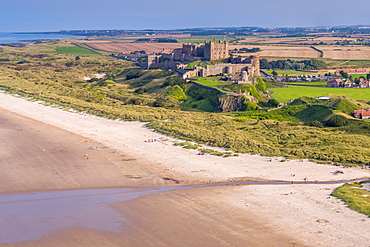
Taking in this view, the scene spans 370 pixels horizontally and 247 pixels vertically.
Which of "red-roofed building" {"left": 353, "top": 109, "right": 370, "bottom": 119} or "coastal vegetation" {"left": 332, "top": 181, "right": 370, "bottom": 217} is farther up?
"red-roofed building" {"left": 353, "top": 109, "right": 370, "bottom": 119}

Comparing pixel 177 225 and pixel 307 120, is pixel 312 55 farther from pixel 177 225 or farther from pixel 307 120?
pixel 177 225

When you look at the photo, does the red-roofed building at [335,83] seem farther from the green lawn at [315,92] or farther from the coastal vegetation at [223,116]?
the coastal vegetation at [223,116]

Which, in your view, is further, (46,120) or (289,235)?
(46,120)

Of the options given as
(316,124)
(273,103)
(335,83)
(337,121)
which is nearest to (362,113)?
(337,121)

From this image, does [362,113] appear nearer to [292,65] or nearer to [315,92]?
[315,92]

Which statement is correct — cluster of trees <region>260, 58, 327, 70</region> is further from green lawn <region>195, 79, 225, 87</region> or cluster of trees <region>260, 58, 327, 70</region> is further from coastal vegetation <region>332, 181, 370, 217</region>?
coastal vegetation <region>332, 181, 370, 217</region>

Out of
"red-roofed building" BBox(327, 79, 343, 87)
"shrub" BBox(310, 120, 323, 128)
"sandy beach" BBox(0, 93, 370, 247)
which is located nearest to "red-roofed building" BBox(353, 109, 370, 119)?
"shrub" BBox(310, 120, 323, 128)

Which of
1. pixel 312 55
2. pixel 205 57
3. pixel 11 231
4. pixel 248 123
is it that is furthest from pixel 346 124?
pixel 312 55
